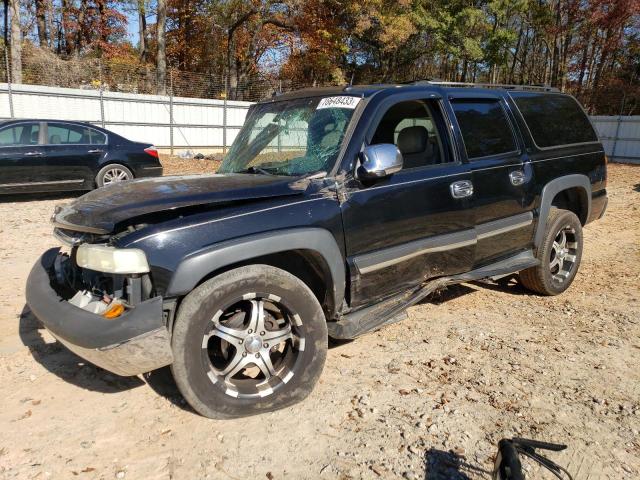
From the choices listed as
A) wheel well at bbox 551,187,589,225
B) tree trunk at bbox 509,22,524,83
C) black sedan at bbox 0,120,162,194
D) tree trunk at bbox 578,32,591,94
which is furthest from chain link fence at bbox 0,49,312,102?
tree trunk at bbox 509,22,524,83

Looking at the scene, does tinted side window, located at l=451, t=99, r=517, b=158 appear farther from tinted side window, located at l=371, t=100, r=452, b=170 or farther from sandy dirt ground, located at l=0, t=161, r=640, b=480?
sandy dirt ground, located at l=0, t=161, r=640, b=480

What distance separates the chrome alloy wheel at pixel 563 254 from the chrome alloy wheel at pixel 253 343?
3.20 m

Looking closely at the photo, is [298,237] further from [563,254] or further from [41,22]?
[41,22]

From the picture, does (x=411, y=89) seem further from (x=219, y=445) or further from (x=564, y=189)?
(x=219, y=445)

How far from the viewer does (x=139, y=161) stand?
428 inches

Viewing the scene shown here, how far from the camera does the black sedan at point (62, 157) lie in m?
9.28

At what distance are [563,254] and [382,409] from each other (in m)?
3.09

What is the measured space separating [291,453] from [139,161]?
9.41 metres

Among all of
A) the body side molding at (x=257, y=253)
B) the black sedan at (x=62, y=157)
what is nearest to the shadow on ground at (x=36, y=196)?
the black sedan at (x=62, y=157)

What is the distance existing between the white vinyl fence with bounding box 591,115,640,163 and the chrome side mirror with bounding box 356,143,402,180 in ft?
63.2

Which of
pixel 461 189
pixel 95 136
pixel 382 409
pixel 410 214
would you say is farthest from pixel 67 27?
pixel 382 409

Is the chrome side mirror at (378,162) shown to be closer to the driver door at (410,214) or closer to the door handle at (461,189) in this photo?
the driver door at (410,214)

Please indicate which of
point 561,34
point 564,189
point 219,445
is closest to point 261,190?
point 219,445

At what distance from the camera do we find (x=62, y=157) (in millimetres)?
9766
